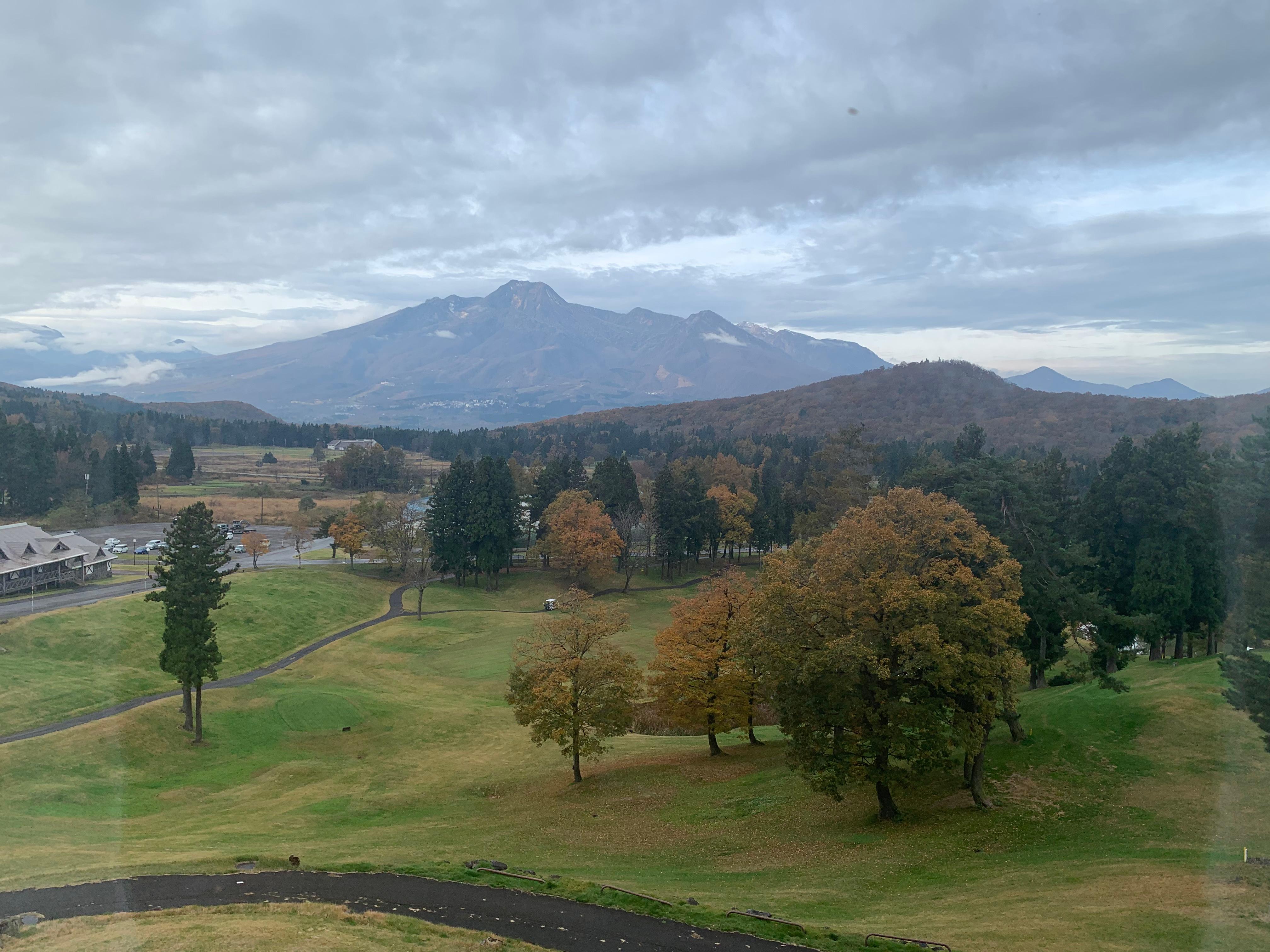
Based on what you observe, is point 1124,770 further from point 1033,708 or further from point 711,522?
point 711,522

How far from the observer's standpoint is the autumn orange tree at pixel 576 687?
34.6m

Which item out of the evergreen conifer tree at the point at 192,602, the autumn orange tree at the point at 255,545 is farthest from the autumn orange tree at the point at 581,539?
the evergreen conifer tree at the point at 192,602

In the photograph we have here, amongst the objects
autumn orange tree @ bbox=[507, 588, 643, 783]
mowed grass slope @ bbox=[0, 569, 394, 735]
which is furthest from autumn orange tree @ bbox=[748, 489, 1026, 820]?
mowed grass slope @ bbox=[0, 569, 394, 735]

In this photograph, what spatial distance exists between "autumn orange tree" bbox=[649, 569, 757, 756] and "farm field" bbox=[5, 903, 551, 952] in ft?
69.3

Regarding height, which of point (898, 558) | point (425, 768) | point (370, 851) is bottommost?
point (425, 768)

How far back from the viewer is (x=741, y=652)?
Result: 3025 cm

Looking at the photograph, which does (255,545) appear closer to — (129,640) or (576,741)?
(129,640)

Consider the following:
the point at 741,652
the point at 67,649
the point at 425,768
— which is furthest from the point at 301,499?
the point at 741,652

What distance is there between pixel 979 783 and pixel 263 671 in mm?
46112

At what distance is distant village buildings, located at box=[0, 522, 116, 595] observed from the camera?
6856 cm

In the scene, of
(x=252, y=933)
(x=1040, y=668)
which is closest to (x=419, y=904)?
Answer: (x=252, y=933)

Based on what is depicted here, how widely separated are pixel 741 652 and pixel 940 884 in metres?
10.9

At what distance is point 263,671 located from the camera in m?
53.8

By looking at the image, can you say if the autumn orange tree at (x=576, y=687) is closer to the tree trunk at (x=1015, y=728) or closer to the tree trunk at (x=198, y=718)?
the tree trunk at (x=1015, y=728)
